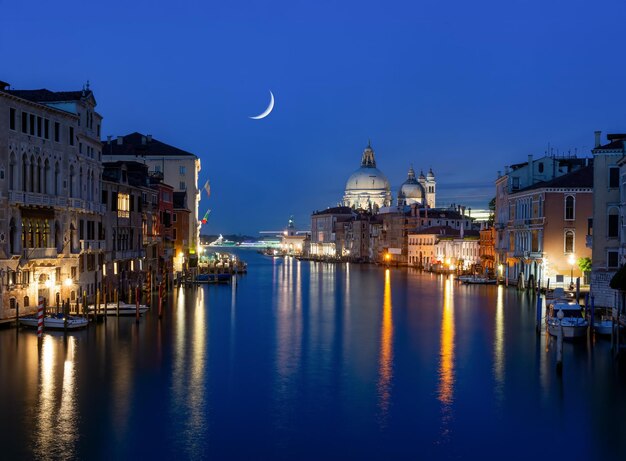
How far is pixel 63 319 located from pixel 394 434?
12.9 m

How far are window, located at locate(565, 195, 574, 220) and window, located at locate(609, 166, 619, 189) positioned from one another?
11961 mm

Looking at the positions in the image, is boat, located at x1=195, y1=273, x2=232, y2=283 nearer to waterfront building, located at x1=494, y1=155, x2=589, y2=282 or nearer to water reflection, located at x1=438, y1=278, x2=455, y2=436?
waterfront building, located at x1=494, y1=155, x2=589, y2=282

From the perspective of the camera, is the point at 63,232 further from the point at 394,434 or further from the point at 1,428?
the point at 394,434

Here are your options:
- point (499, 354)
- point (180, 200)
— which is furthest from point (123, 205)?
point (499, 354)

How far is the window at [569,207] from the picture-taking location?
41.1m

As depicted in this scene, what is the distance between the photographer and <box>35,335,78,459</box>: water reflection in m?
13.4

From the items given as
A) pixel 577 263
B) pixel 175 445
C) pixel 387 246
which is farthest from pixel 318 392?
pixel 387 246

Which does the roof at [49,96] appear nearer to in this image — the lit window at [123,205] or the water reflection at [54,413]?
the lit window at [123,205]

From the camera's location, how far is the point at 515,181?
160 feet

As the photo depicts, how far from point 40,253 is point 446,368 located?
41.1 ft

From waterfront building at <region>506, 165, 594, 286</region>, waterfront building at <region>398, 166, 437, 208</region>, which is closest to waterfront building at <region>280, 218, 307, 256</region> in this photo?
waterfront building at <region>398, 166, 437, 208</region>

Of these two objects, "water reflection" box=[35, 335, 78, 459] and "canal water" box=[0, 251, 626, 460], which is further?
"canal water" box=[0, 251, 626, 460]

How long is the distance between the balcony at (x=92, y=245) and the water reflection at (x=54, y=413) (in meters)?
8.25

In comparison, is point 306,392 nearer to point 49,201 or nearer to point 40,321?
point 40,321
